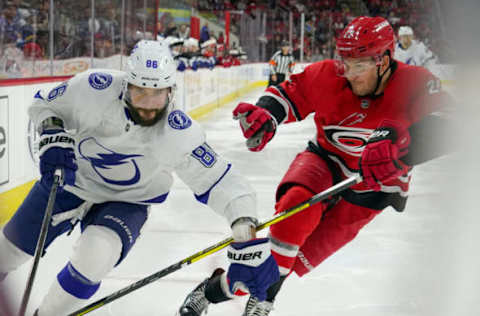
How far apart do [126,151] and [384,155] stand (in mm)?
803

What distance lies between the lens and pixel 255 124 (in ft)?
6.84

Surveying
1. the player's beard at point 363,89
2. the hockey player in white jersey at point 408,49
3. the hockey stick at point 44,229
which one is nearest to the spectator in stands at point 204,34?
the hockey player in white jersey at point 408,49

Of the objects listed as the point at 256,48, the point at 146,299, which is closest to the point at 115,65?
the point at 146,299

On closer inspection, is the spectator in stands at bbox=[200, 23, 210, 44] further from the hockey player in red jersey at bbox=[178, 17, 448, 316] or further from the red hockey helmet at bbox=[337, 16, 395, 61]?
the red hockey helmet at bbox=[337, 16, 395, 61]

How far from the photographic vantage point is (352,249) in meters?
3.16

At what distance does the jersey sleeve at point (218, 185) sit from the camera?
1.76m

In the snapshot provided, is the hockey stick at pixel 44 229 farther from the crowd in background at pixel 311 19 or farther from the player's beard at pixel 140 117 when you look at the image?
the crowd in background at pixel 311 19

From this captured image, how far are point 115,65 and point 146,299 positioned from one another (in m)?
3.88

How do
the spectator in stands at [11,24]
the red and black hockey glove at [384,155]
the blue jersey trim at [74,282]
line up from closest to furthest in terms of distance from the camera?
the blue jersey trim at [74,282], the red and black hockey glove at [384,155], the spectator in stands at [11,24]

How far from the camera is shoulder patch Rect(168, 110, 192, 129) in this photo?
1.82m

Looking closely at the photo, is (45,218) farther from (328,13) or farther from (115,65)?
(328,13)

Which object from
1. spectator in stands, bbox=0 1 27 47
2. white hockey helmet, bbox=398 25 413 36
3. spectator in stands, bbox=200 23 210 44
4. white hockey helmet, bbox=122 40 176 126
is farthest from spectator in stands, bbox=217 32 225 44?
white hockey helmet, bbox=122 40 176 126

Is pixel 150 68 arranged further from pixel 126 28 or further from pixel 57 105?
pixel 126 28

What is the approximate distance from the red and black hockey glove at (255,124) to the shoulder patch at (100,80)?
17.5 inches
